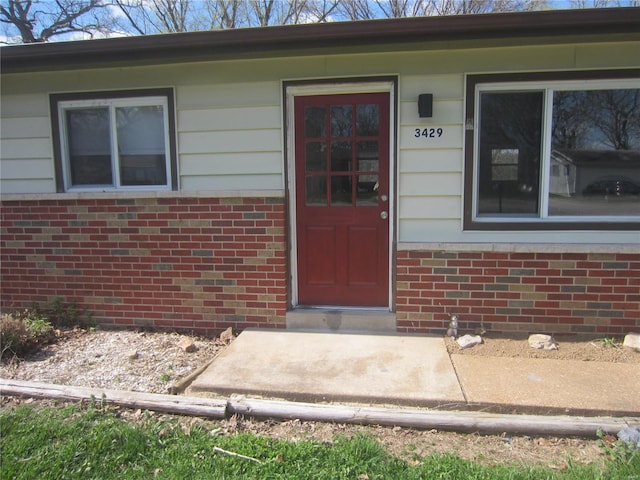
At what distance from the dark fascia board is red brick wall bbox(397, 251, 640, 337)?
1.89m

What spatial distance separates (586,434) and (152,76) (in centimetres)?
467

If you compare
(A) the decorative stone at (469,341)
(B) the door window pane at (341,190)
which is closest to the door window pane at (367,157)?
(B) the door window pane at (341,190)

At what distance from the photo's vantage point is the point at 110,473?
7.86ft

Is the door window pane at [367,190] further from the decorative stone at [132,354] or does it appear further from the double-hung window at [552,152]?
the decorative stone at [132,354]

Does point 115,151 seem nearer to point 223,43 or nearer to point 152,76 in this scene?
point 152,76

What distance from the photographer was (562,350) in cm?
389

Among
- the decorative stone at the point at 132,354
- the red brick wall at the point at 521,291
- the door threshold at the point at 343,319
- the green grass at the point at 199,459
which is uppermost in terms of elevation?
the red brick wall at the point at 521,291

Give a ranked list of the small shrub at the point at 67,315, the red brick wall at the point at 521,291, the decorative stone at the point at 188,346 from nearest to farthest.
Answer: the red brick wall at the point at 521,291 < the decorative stone at the point at 188,346 < the small shrub at the point at 67,315

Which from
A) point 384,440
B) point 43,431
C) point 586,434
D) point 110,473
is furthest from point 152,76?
point 586,434

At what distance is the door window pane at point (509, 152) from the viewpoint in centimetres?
404

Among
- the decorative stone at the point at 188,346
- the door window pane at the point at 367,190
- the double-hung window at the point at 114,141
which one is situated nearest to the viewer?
the decorative stone at the point at 188,346

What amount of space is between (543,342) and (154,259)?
12.6ft

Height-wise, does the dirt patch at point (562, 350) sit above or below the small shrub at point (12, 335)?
below

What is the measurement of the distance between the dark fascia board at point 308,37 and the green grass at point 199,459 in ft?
10.0
